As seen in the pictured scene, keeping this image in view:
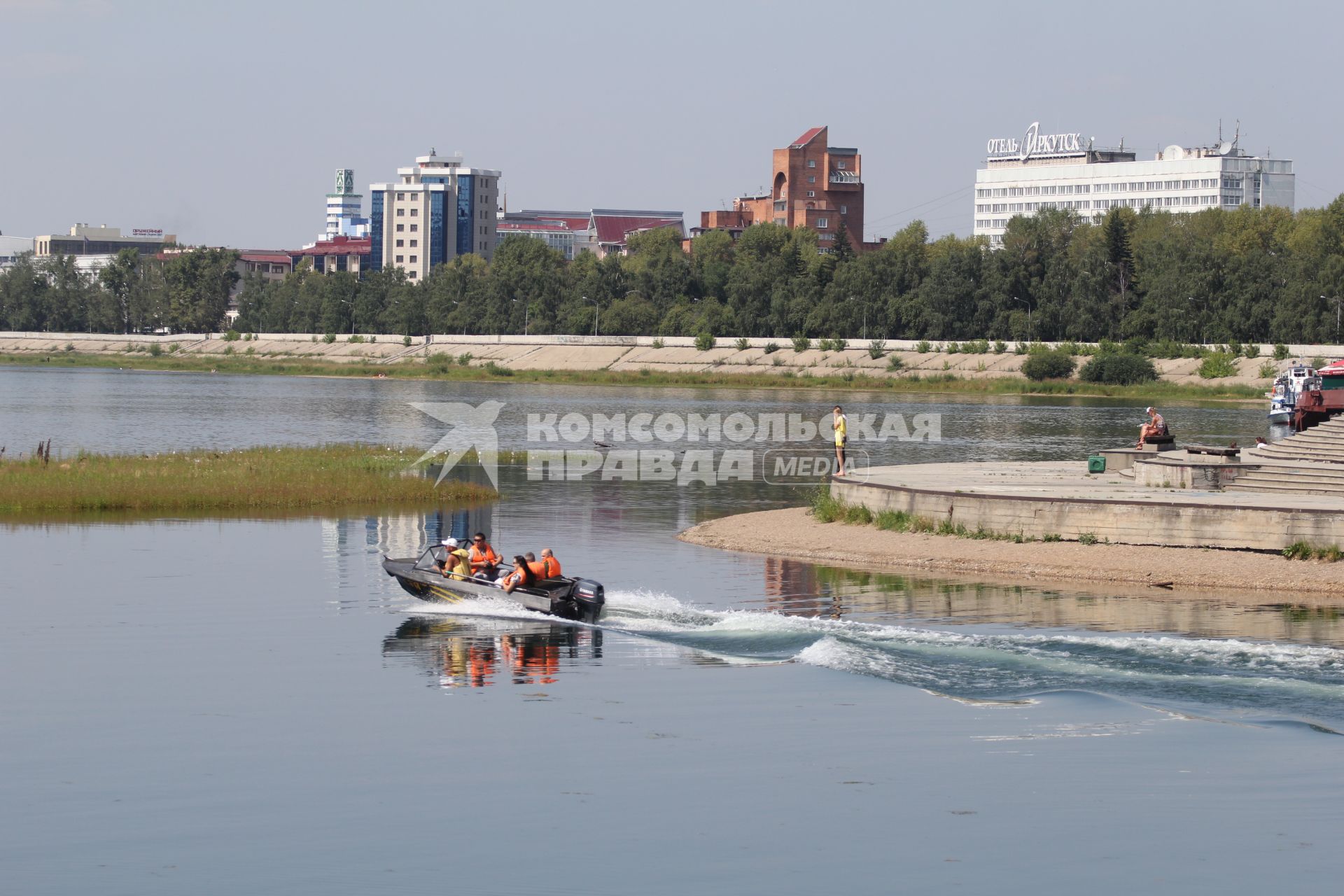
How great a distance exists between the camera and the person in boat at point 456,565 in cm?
2770

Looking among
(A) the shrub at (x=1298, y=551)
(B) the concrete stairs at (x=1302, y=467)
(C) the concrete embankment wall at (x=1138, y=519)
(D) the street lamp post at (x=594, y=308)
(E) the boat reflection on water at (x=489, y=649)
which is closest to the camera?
(E) the boat reflection on water at (x=489, y=649)

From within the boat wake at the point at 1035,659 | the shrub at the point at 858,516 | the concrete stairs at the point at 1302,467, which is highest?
the concrete stairs at the point at 1302,467

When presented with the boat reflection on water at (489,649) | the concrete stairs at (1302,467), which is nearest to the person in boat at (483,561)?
the boat reflection on water at (489,649)

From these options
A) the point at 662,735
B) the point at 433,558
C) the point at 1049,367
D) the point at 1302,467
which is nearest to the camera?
the point at 662,735

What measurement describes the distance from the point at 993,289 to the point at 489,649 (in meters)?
138

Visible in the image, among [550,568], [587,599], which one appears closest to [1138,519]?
[587,599]

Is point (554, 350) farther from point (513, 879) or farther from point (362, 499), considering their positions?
point (513, 879)

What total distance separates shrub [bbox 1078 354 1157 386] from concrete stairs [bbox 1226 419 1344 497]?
99.2 metres

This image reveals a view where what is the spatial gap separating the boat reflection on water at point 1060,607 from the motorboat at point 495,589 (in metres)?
3.44

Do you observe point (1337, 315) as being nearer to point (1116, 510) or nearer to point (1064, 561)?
point (1116, 510)

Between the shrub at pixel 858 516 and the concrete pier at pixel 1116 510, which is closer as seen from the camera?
the concrete pier at pixel 1116 510

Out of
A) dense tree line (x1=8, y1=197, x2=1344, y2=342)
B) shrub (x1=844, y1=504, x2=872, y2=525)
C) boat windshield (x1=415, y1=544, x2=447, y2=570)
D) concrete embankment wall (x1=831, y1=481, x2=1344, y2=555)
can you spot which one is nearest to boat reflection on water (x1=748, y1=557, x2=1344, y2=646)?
concrete embankment wall (x1=831, y1=481, x2=1344, y2=555)

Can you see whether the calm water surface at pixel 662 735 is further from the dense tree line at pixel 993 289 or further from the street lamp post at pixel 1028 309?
the street lamp post at pixel 1028 309

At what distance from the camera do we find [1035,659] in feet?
72.8
